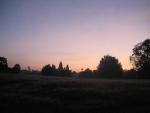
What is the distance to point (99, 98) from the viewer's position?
83.3ft

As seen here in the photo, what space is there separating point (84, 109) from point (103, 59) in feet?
221

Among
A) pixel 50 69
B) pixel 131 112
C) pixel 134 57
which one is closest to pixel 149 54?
pixel 134 57

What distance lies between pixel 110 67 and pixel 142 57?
42.8 feet

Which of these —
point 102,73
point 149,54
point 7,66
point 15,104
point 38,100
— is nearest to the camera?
point 15,104

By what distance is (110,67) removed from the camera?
274 feet

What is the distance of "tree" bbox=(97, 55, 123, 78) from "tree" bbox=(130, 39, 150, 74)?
7999 millimetres

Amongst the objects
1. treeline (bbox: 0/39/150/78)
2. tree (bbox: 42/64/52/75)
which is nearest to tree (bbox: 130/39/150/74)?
treeline (bbox: 0/39/150/78)

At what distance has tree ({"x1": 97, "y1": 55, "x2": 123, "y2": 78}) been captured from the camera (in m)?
83.0

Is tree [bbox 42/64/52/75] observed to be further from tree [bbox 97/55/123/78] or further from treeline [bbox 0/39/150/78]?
tree [bbox 97/55/123/78]

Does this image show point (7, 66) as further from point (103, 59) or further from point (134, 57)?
point (134, 57)

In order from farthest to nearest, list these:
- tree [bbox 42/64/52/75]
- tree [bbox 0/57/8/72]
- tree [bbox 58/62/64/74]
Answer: tree [bbox 58/62/64/74] → tree [bbox 42/64/52/75] → tree [bbox 0/57/8/72]

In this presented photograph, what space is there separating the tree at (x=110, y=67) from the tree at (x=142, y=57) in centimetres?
800

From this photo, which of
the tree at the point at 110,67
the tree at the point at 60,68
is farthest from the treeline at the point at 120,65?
the tree at the point at 60,68

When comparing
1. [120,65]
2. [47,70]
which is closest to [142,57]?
[120,65]
